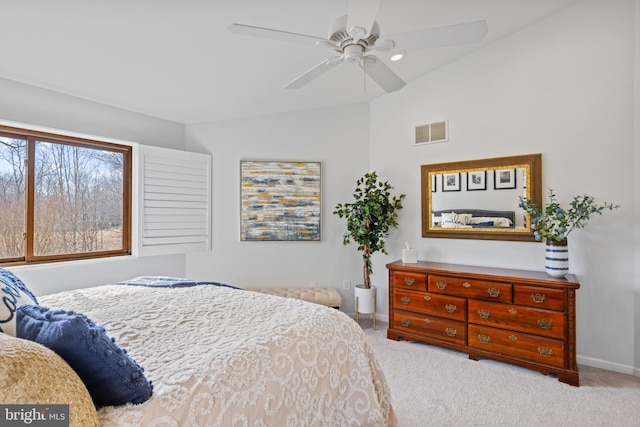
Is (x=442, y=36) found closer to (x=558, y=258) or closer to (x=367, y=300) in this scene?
(x=558, y=258)

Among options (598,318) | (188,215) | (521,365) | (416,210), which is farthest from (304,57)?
(598,318)

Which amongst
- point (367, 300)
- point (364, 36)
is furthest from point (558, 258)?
point (364, 36)

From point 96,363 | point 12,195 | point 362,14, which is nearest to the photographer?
point 96,363

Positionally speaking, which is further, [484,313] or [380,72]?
[484,313]

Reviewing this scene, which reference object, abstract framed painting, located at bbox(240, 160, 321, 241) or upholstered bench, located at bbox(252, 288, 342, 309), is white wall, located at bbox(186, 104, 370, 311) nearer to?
abstract framed painting, located at bbox(240, 160, 321, 241)

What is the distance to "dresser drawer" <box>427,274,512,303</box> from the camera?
2.72 m

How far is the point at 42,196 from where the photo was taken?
10.0 feet

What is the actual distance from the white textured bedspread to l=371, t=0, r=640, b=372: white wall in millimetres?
2150

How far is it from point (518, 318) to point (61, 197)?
14.2 feet

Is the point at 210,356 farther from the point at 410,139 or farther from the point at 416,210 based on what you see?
the point at 410,139

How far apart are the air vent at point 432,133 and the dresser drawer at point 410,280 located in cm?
151

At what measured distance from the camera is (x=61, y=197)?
3.19 m

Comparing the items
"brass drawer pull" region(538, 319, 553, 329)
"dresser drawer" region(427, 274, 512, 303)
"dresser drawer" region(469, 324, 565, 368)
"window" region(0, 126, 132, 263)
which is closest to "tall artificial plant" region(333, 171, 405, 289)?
"dresser drawer" region(427, 274, 512, 303)

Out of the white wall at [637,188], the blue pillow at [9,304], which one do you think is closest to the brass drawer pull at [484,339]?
the white wall at [637,188]
